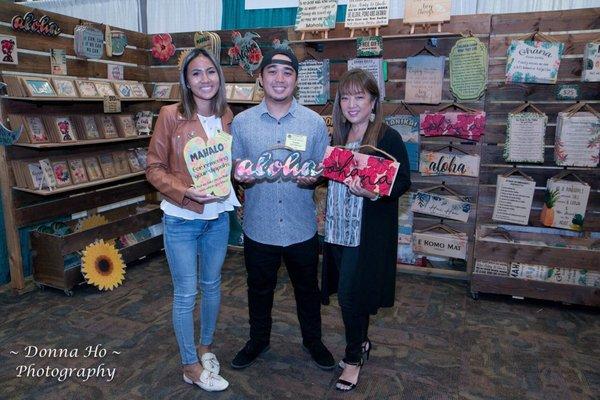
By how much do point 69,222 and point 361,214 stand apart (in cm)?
300

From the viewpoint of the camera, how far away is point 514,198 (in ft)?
11.6

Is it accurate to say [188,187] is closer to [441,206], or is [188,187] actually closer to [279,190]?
[279,190]

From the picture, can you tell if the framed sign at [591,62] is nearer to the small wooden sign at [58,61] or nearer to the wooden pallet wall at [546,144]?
the wooden pallet wall at [546,144]

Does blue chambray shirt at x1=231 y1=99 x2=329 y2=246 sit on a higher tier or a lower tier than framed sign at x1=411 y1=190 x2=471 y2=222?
higher

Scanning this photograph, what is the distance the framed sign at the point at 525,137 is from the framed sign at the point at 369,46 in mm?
1199

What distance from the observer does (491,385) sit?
2445 mm

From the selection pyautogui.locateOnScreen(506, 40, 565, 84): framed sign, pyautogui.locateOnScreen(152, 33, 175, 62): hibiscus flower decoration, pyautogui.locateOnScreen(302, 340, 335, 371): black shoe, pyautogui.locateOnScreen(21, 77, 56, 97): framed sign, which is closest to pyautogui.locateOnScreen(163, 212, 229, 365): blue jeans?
pyautogui.locateOnScreen(302, 340, 335, 371): black shoe

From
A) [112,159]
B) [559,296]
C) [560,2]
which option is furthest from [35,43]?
[560,2]

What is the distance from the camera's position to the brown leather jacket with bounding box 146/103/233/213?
2061 mm

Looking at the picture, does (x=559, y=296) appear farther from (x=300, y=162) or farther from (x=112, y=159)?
(x=112, y=159)

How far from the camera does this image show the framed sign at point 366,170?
1.96 metres

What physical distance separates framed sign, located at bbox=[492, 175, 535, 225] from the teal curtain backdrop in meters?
3.50

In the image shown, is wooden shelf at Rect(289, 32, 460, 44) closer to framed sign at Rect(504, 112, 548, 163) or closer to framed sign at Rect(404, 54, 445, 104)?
framed sign at Rect(404, 54, 445, 104)

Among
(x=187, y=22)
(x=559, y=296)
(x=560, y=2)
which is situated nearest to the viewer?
(x=559, y=296)
